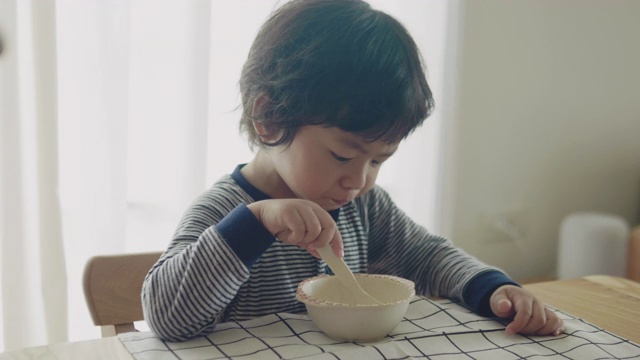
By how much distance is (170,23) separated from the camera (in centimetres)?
142

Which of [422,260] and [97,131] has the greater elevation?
[97,131]

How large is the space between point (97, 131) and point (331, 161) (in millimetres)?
689

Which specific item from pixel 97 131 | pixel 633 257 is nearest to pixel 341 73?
pixel 97 131

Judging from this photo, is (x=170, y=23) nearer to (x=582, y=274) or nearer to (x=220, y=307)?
(x=220, y=307)

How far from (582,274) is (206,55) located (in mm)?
1344

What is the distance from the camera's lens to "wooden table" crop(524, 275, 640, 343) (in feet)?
2.76

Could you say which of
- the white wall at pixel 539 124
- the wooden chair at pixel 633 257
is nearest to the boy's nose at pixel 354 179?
the white wall at pixel 539 124

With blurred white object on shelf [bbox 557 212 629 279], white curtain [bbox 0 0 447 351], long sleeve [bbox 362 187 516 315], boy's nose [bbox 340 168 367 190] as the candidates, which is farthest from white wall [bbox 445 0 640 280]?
boy's nose [bbox 340 168 367 190]

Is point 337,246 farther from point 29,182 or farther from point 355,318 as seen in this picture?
point 29,182

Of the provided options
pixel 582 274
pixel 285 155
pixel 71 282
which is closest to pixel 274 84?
pixel 285 155

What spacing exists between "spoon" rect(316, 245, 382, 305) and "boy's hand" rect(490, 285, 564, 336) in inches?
5.7

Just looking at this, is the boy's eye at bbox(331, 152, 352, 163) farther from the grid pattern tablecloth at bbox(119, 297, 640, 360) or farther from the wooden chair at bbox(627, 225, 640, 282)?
the wooden chair at bbox(627, 225, 640, 282)

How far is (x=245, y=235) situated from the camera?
29.3 inches

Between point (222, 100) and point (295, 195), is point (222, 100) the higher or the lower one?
the higher one
